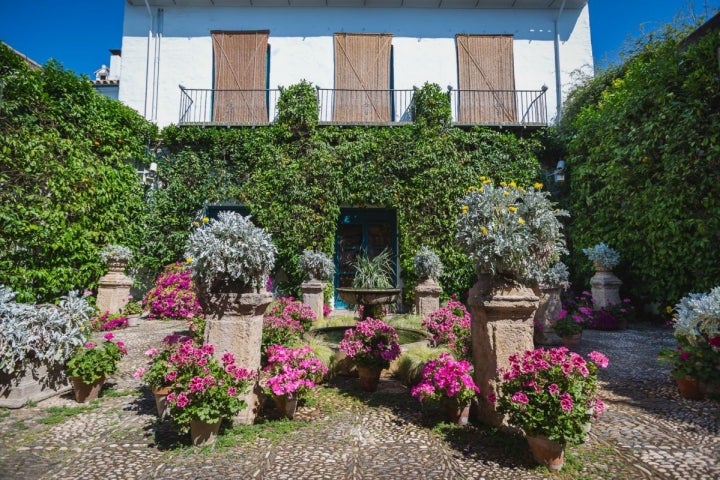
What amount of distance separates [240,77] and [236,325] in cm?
833

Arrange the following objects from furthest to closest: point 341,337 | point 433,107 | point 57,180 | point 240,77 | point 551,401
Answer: point 240,77, point 433,107, point 57,180, point 341,337, point 551,401

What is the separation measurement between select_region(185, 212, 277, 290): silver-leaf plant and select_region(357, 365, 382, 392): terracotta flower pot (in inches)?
53.5

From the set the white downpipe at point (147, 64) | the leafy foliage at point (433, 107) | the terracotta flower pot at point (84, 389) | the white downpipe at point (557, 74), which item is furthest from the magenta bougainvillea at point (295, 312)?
the white downpipe at point (557, 74)

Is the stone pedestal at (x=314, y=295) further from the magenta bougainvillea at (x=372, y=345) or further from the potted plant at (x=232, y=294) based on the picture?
the potted plant at (x=232, y=294)

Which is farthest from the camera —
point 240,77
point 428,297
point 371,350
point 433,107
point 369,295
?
point 240,77

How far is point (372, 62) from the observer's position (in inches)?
374

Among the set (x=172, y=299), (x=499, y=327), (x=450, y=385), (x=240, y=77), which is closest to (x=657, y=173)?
(x=499, y=327)

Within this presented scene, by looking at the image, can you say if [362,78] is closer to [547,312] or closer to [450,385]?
[547,312]

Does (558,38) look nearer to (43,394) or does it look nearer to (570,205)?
(570,205)

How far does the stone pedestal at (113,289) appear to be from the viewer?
22.8 ft

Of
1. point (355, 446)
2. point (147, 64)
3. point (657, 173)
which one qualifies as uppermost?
point (147, 64)

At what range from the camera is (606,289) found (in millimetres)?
6730

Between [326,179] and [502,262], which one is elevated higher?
[326,179]

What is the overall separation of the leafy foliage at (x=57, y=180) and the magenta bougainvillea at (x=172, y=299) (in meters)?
1.07
